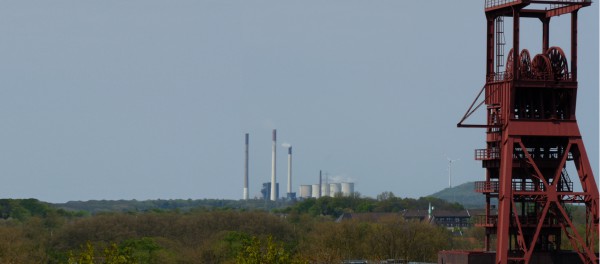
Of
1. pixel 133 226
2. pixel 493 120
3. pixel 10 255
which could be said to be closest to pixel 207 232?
pixel 133 226

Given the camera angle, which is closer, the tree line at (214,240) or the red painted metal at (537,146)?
the red painted metal at (537,146)

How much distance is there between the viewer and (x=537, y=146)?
87125 millimetres

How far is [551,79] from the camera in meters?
85.5

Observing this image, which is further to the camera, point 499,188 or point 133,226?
point 133,226

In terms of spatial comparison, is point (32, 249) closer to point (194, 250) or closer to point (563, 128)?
point (194, 250)

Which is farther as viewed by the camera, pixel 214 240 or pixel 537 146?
pixel 214 240

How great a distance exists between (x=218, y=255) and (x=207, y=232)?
3665 centimetres

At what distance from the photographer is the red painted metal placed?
84625 millimetres

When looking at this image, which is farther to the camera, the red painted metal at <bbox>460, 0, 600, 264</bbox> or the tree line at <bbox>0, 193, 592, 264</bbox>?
the tree line at <bbox>0, 193, 592, 264</bbox>

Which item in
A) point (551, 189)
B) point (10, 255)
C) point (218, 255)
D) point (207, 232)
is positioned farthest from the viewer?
point (207, 232)

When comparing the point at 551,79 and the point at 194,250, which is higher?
the point at 551,79

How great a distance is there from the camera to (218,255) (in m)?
148

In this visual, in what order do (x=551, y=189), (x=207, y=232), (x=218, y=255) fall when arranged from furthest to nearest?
(x=207, y=232)
(x=218, y=255)
(x=551, y=189)

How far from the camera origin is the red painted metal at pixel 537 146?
84.6 meters
